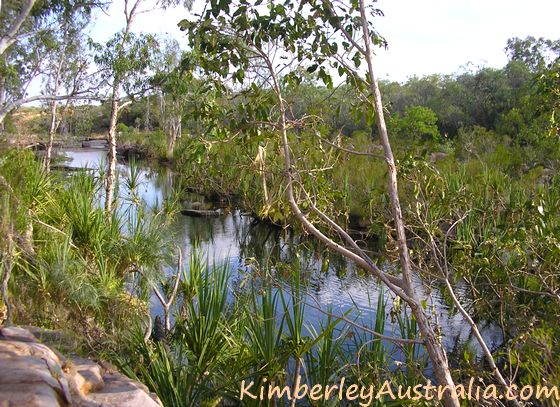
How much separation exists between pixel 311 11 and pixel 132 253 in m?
3.85

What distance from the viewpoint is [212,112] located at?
3.43 m

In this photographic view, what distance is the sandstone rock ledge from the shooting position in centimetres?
304

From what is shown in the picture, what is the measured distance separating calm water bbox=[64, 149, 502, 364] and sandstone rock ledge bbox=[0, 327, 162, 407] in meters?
1.20

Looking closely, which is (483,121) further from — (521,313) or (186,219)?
(521,313)

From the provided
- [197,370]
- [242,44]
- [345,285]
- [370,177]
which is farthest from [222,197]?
[242,44]

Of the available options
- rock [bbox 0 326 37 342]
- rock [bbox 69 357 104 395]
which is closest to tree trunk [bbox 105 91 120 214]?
rock [bbox 0 326 37 342]

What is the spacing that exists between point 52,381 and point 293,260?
618 centimetres

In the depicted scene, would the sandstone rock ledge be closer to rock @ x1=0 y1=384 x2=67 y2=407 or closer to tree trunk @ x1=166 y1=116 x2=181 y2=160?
rock @ x1=0 y1=384 x2=67 y2=407

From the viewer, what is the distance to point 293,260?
30.2 ft

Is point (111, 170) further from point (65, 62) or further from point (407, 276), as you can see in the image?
point (65, 62)

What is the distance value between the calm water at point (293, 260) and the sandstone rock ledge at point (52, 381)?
1.20m

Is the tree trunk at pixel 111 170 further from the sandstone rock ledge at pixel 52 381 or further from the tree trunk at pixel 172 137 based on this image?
the tree trunk at pixel 172 137

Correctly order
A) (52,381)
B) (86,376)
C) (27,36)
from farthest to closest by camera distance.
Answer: (27,36), (86,376), (52,381)

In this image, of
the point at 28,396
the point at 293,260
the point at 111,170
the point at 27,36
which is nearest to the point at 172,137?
the point at 27,36
